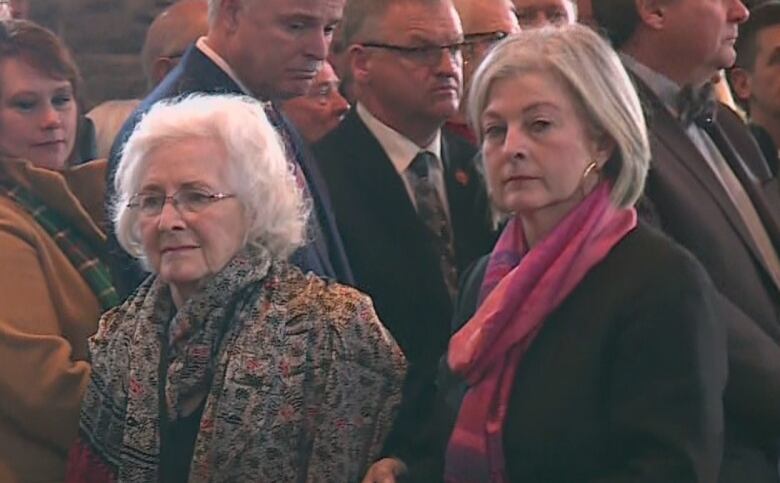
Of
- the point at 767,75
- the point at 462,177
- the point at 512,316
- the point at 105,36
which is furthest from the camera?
the point at 105,36

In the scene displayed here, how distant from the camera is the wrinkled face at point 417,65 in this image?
308cm

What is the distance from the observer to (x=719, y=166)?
9.67 ft

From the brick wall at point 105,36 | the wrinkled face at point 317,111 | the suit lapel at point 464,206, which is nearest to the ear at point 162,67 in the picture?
the wrinkled face at point 317,111

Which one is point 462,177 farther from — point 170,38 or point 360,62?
point 170,38

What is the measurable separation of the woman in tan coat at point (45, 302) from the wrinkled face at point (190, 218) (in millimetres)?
339

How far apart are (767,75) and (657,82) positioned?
4.32 ft

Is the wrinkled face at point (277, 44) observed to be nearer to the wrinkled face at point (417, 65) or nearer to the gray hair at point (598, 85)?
the wrinkled face at point (417, 65)

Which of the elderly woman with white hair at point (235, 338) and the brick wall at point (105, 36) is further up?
the elderly woman with white hair at point (235, 338)

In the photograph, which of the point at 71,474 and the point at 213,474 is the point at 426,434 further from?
the point at 71,474

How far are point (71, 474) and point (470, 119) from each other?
90 cm

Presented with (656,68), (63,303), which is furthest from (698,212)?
(63,303)

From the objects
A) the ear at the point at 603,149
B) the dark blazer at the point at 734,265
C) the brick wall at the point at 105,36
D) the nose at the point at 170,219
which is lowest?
the brick wall at the point at 105,36

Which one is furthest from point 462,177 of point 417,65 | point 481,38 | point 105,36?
point 105,36

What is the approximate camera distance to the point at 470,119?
2471 mm
